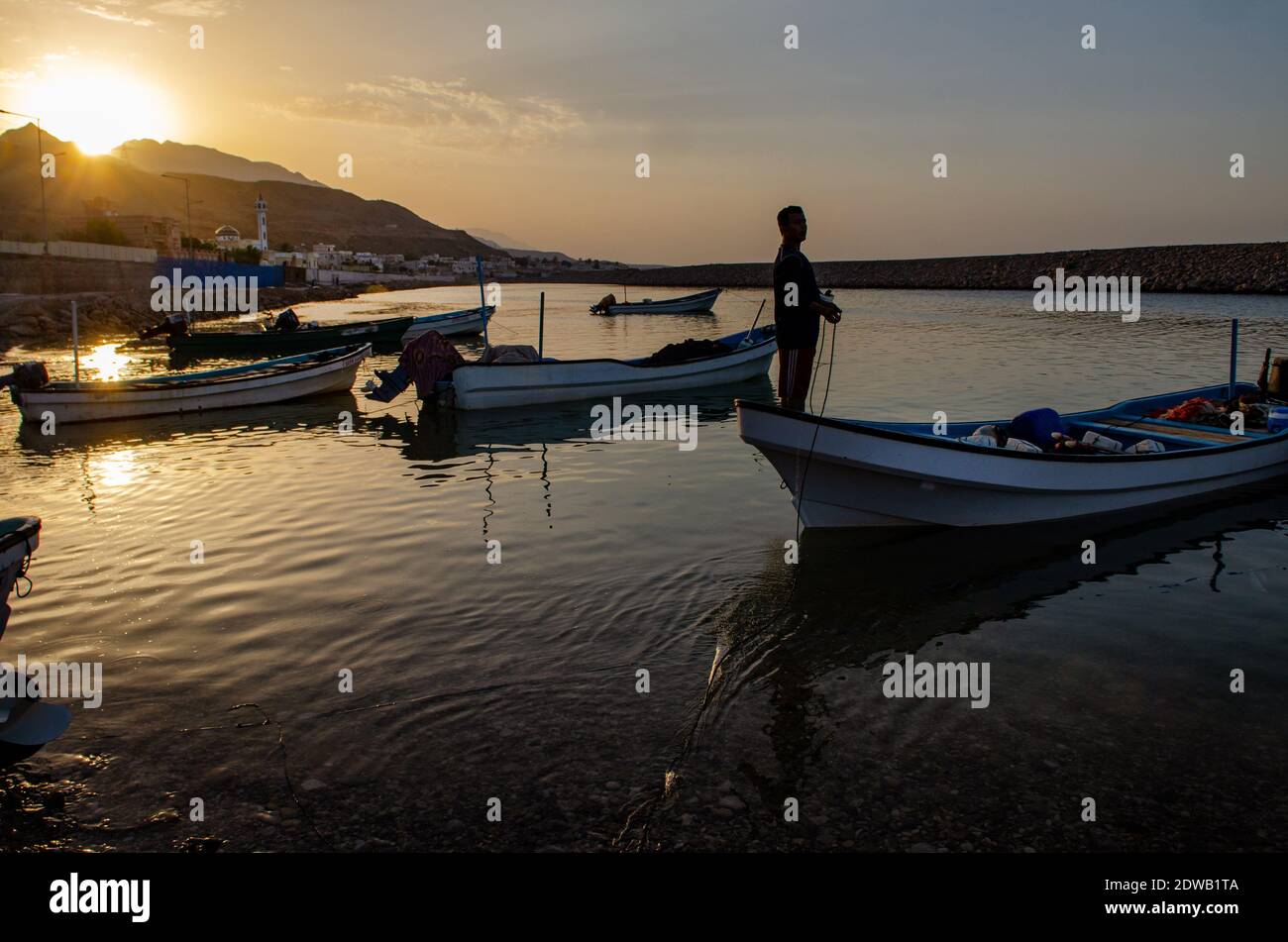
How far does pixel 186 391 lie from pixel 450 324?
2161cm

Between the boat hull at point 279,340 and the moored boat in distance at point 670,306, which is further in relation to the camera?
the moored boat in distance at point 670,306

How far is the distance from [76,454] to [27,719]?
40.0 feet

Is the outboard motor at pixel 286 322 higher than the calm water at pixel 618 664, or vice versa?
the outboard motor at pixel 286 322

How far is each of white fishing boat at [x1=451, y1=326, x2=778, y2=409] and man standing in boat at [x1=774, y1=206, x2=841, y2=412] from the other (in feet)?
39.6

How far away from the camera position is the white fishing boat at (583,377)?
66.4 feet

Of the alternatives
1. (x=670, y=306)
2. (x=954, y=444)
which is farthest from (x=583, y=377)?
(x=670, y=306)

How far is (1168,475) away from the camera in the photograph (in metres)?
11.2

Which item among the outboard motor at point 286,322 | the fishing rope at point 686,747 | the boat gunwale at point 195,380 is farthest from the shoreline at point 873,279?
the fishing rope at point 686,747

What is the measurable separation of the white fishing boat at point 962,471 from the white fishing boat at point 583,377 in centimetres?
1128

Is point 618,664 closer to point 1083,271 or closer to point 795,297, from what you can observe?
point 795,297

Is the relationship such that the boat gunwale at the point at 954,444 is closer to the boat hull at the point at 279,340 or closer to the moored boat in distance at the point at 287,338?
the moored boat in distance at the point at 287,338

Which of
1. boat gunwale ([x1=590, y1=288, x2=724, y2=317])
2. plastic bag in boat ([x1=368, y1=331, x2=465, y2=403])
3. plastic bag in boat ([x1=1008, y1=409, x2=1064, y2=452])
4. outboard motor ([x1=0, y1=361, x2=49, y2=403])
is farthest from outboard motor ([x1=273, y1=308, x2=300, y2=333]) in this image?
plastic bag in boat ([x1=1008, y1=409, x2=1064, y2=452])

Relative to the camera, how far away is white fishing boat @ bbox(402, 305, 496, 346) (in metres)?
38.7

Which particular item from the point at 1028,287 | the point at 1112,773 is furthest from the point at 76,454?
the point at 1028,287
